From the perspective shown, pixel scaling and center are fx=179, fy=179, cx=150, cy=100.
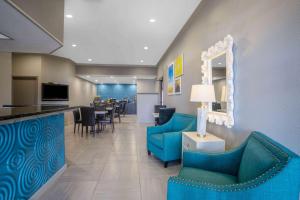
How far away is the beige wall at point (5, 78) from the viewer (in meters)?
5.72

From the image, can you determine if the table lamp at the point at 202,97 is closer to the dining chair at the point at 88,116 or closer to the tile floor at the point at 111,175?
the tile floor at the point at 111,175

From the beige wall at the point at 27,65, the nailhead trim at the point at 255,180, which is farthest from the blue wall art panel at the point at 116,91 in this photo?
the nailhead trim at the point at 255,180

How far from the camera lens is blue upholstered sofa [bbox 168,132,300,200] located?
104cm

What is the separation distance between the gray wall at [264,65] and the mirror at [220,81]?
0.81 ft

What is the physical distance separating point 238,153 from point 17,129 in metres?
2.24

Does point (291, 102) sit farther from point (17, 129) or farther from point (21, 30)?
point (21, 30)

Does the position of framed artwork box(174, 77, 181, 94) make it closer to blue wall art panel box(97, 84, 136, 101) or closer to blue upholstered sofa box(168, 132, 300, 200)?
blue upholstered sofa box(168, 132, 300, 200)

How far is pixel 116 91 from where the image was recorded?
16.0 metres

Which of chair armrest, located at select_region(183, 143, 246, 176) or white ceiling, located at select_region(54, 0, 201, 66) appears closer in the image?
chair armrest, located at select_region(183, 143, 246, 176)

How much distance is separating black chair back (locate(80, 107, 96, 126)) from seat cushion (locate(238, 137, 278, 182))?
496 cm

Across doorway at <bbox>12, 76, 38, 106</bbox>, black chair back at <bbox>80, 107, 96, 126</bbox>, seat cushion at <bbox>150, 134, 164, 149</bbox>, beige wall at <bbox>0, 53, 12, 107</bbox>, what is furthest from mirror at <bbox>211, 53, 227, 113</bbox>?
doorway at <bbox>12, 76, 38, 106</bbox>

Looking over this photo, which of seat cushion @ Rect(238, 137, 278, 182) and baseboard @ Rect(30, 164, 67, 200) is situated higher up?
seat cushion @ Rect(238, 137, 278, 182)

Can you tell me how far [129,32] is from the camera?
482 centimetres

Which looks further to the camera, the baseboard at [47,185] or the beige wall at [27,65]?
the beige wall at [27,65]
